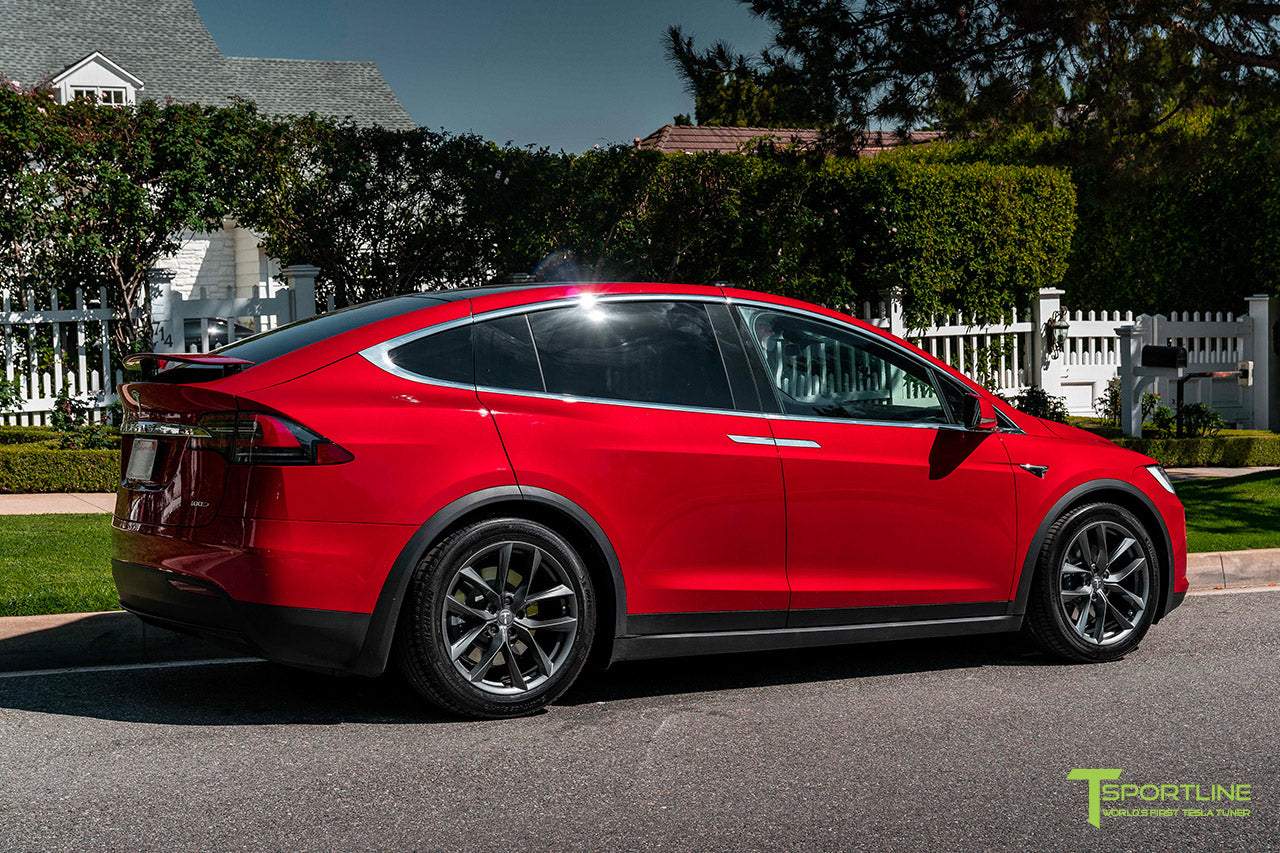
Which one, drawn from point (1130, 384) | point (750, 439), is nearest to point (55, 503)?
point (750, 439)

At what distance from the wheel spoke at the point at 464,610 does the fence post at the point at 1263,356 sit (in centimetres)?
1432

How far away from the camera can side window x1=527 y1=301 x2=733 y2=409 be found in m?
5.25

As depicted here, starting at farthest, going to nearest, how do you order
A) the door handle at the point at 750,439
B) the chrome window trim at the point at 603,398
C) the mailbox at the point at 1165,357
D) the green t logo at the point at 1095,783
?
the mailbox at the point at 1165,357 → the door handle at the point at 750,439 → the chrome window trim at the point at 603,398 → the green t logo at the point at 1095,783

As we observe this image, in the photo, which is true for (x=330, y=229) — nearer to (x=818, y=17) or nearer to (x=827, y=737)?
(x=818, y=17)

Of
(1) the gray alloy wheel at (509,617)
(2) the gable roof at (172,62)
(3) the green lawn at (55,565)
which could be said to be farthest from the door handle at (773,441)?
(2) the gable roof at (172,62)

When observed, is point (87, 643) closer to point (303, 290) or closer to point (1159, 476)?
point (1159, 476)

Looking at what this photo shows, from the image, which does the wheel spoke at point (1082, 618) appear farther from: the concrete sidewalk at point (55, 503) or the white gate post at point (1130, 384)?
the white gate post at point (1130, 384)

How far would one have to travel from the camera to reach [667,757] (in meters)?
4.64

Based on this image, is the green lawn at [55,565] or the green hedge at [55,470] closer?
the green lawn at [55,565]

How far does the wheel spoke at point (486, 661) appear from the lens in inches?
196

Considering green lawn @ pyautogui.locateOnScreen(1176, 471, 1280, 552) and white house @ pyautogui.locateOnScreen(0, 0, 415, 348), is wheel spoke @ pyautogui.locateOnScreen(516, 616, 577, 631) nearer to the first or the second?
green lawn @ pyautogui.locateOnScreen(1176, 471, 1280, 552)

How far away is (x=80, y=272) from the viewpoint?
44.7ft

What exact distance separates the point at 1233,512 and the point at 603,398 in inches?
289

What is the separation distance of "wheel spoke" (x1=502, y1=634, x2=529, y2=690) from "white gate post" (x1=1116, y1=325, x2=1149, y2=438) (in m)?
11.1
